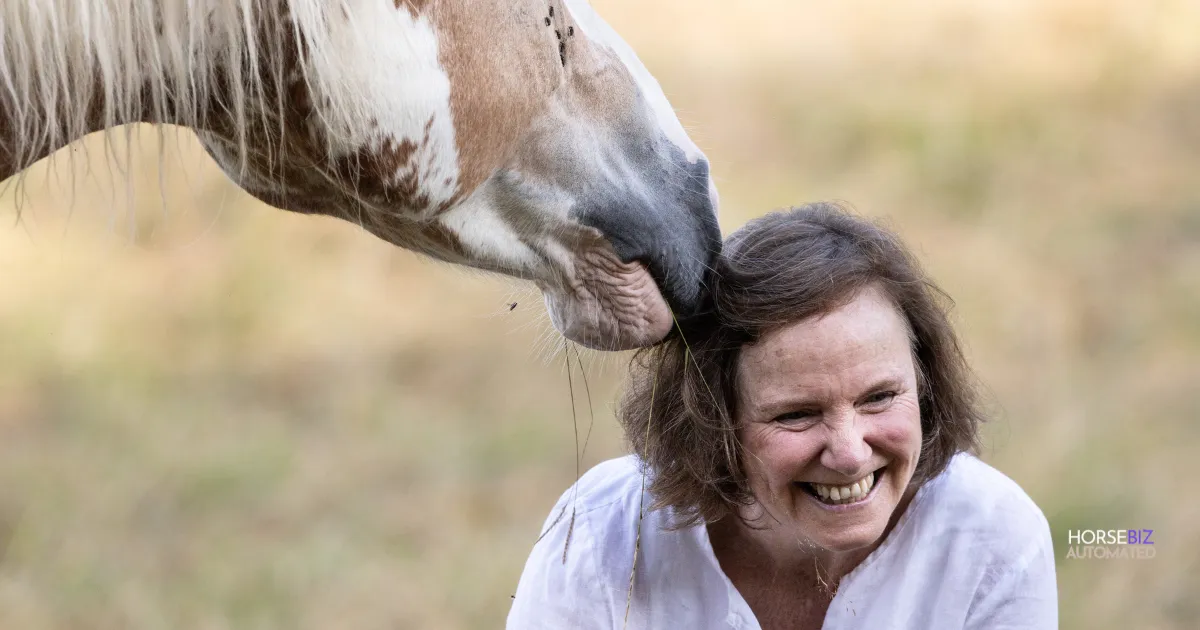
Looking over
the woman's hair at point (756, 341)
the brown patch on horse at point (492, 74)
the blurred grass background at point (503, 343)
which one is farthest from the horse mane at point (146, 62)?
the blurred grass background at point (503, 343)

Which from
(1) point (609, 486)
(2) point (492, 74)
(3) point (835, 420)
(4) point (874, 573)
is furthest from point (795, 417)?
(2) point (492, 74)

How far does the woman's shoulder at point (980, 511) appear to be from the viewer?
5.67ft

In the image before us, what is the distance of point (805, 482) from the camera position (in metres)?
1.65

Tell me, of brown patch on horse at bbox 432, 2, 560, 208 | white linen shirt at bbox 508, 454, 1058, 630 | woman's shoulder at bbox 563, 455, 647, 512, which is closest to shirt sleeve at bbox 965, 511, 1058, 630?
white linen shirt at bbox 508, 454, 1058, 630

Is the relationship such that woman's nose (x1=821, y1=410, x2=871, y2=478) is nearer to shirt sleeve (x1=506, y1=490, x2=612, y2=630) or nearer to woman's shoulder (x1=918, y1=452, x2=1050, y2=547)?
woman's shoulder (x1=918, y1=452, x2=1050, y2=547)

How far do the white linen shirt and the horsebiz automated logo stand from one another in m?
1.64

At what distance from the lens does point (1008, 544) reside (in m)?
1.72

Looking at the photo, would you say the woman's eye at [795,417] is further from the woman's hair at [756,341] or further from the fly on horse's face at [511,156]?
the fly on horse's face at [511,156]

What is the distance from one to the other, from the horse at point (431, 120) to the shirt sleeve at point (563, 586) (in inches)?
14.9

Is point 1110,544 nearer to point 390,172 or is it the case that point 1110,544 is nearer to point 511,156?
point 511,156

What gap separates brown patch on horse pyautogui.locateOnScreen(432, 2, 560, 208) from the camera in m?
1.38

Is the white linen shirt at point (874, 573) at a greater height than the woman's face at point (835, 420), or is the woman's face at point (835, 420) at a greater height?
the woman's face at point (835, 420)

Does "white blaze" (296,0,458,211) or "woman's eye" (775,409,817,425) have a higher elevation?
"white blaze" (296,0,458,211)

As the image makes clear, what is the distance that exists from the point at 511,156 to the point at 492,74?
11 cm
